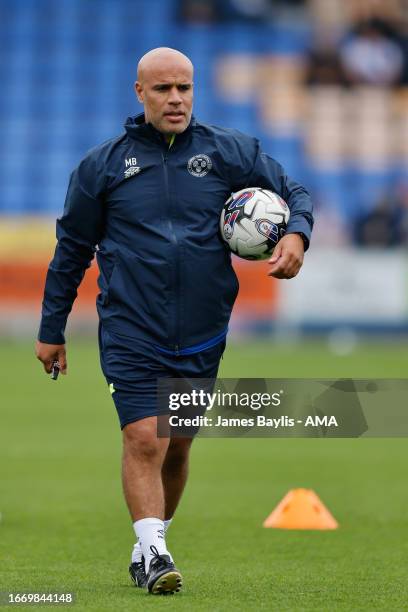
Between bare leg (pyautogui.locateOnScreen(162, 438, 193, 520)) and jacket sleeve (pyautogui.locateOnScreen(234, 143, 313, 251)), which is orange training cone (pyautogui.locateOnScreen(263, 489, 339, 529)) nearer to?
bare leg (pyautogui.locateOnScreen(162, 438, 193, 520))

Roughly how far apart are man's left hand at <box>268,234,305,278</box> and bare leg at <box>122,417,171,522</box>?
0.80 m

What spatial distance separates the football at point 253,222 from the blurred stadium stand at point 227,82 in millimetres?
24407

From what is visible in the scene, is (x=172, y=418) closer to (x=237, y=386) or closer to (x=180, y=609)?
(x=237, y=386)

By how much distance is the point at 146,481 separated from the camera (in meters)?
5.67

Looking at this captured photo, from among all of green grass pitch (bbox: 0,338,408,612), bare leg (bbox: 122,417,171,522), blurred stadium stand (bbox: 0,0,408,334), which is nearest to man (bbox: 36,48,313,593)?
bare leg (bbox: 122,417,171,522)

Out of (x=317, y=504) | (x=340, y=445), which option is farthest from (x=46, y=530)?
(x=340, y=445)

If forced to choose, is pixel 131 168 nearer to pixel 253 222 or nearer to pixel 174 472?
pixel 253 222

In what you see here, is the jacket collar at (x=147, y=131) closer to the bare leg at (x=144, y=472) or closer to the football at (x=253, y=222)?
the football at (x=253, y=222)

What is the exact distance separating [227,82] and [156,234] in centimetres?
2703

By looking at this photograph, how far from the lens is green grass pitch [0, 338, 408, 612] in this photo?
18.9 feet

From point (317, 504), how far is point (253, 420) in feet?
6.90

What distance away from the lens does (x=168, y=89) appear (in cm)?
582

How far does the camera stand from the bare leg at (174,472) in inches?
241

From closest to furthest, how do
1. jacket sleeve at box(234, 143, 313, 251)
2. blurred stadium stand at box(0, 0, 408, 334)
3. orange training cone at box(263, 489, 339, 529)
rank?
jacket sleeve at box(234, 143, 313, 251) < orange training cone at box(263, 489, 339, 529) < blurred stadium stand at box(0, 0, 408, 334)
